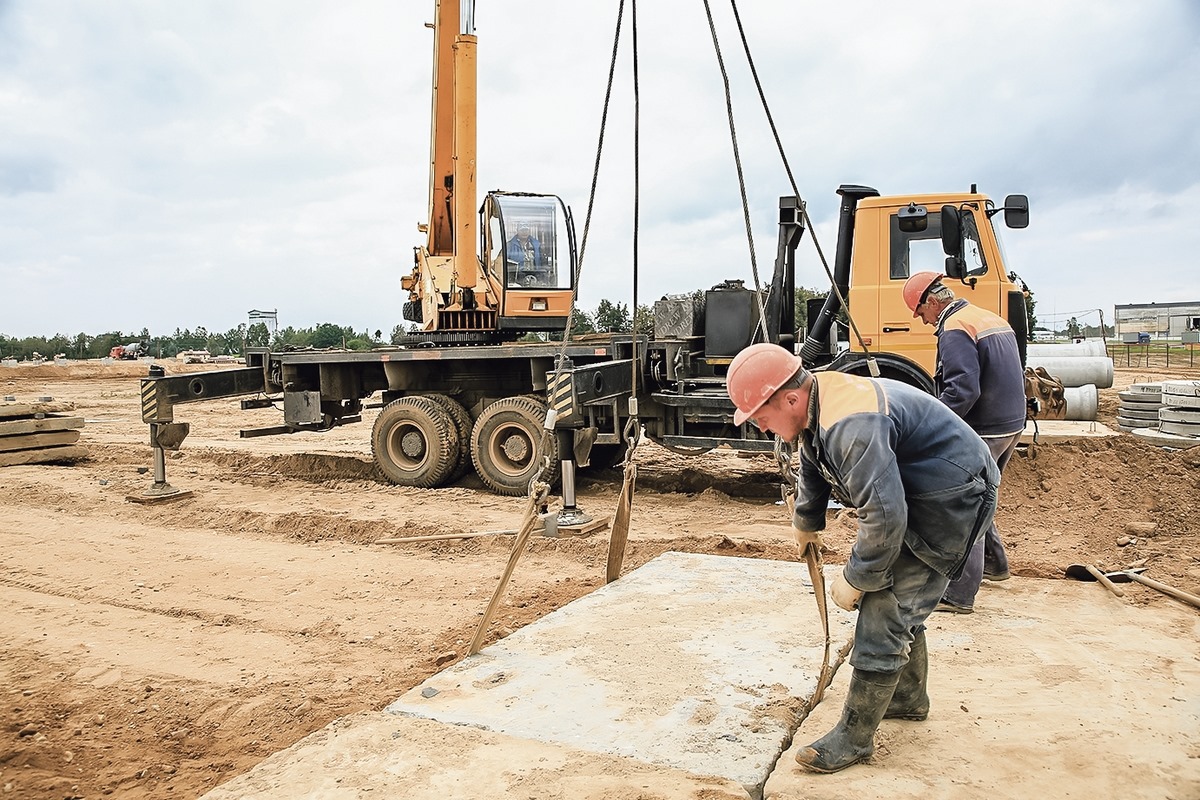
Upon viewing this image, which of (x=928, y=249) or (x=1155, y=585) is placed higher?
(x=928, y=249)

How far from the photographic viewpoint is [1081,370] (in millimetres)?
13055

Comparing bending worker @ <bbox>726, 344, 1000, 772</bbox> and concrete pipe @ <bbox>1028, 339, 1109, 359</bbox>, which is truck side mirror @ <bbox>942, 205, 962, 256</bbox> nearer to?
bending worker @ <bbox>726, 344, 1000, 772</bbox>

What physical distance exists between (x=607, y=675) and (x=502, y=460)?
6.18 metres

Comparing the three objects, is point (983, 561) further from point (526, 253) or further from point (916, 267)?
point (526, 253)

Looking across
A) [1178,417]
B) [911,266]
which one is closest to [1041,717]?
[911,266]

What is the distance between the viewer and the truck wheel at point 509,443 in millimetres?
9711

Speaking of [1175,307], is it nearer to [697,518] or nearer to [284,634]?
[697,518]

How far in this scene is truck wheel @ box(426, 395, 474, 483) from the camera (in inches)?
410

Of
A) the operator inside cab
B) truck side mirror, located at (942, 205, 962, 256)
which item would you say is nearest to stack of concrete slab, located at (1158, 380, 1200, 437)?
truck side mirror, located at (942, 205, 962, 256)

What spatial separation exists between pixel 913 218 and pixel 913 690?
5114mm

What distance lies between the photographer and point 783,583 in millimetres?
5430

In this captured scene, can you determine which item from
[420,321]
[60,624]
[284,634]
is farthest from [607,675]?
[420,321]

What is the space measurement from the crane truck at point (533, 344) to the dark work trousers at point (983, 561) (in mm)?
2365

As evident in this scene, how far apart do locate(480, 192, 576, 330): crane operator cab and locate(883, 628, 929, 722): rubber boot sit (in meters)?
8.14
